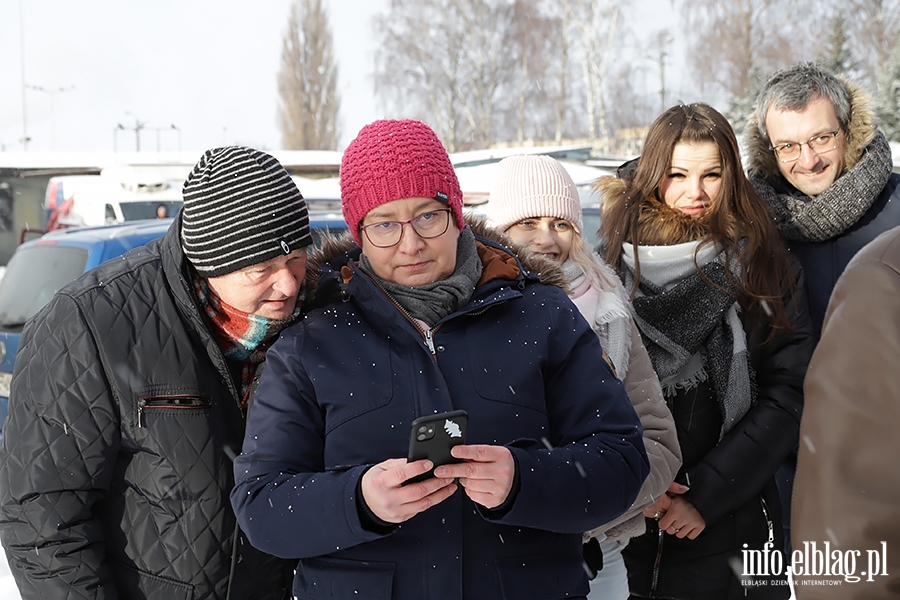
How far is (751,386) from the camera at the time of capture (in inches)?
107

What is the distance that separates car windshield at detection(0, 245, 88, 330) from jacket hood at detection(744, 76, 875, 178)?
12.5 ft

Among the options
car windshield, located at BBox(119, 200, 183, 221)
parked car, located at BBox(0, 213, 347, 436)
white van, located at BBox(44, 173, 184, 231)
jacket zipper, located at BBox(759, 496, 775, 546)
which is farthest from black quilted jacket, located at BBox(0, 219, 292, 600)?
car windshield, located at BBox(119, 200, 183, 221)

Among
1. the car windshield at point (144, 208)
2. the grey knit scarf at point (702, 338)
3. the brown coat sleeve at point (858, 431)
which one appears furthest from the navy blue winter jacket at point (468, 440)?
the car windshield at point (144, 208)

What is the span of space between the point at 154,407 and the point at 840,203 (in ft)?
8.13

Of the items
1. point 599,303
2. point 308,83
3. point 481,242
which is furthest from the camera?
point 308,83

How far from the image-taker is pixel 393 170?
1.95 m

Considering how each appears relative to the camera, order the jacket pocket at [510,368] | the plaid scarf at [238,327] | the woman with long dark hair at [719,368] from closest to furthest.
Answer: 1. the jacket pocket at [510,368]
2. the plaid scarf at [238,327]
3. the woman with long dark hair at [719,368]

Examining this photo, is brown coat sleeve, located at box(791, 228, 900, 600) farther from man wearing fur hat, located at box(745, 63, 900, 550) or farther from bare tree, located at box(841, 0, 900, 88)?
bare tree, located at box(841, 0, 900, 88)

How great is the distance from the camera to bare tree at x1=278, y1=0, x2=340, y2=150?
4022cm

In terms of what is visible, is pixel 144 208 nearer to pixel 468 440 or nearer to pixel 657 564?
pixel 657 564

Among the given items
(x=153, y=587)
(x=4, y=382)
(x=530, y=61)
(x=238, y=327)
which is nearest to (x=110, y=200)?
(x=4, y=382)

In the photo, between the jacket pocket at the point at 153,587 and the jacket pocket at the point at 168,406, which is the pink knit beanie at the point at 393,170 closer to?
the jacket pocket at the point at 168,406

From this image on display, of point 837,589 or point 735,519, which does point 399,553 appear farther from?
point 735,519

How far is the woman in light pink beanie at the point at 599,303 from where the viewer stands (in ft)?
7.49
